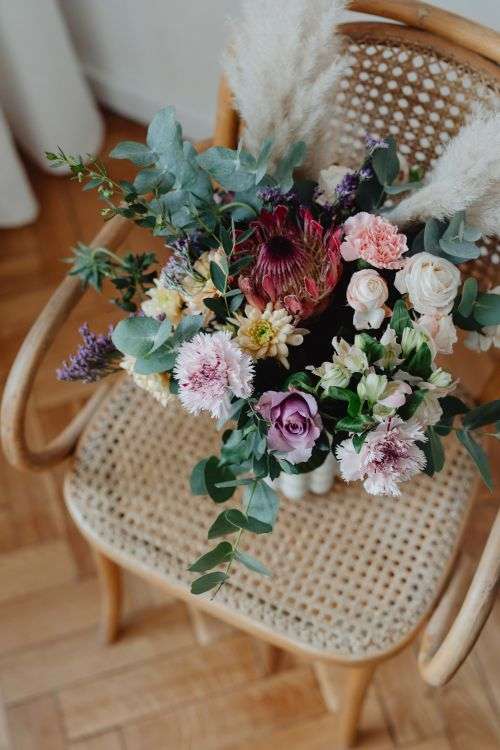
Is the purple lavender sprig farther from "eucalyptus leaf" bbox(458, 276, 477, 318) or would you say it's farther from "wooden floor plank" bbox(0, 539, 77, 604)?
"wooden floor plank" bbox(0, 539, 77, 604)

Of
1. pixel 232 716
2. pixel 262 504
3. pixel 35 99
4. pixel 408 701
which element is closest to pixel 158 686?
pixel 232 716

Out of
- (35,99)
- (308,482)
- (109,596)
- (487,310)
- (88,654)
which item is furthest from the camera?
(35,99)

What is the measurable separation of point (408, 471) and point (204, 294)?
221 millimetres

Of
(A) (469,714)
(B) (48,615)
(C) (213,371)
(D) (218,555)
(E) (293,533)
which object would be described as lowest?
(A) (469,714)

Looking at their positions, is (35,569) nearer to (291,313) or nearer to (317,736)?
(317,736)

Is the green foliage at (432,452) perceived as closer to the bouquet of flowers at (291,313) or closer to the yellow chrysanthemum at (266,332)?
the bouquet of flowers at (291,313)

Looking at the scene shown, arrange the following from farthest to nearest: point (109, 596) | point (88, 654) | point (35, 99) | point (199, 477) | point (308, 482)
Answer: point (35, 99) < point (88, 654) < point (109, 596) < point (308, 482) < point (199, 477)

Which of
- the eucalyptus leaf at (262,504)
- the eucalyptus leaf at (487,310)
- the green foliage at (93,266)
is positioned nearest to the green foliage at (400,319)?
the eucalyptus leaf at (487,310)

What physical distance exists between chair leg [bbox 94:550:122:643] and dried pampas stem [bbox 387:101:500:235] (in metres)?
0.58

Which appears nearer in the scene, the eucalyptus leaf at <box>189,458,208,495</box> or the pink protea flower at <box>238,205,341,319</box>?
the pink protea flower at <box>238,205,341,319</box>

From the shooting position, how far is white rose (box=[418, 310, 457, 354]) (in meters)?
0.64

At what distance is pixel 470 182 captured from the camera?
0.64 metres

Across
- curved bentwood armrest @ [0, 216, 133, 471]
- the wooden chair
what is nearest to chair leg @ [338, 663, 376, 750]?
the wooden chair

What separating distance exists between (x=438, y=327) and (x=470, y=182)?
0.12 m
